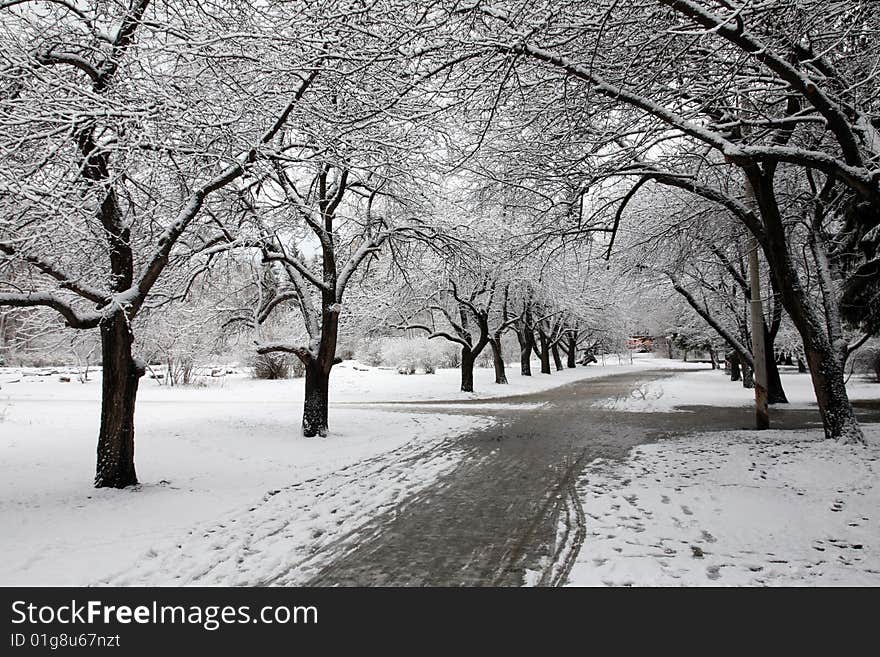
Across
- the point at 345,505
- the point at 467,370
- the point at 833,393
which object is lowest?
the point at 345,505

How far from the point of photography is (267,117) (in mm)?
6910

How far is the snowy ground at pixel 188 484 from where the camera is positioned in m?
4.89

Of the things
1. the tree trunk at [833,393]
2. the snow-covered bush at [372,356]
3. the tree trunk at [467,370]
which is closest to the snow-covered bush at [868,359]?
the tree trunk at [467,370]

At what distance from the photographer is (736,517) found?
19.0 ft

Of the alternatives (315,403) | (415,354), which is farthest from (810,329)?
(415,354)

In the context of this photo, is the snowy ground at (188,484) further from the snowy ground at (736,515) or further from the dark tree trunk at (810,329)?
the dark tree trunk at (810,329)

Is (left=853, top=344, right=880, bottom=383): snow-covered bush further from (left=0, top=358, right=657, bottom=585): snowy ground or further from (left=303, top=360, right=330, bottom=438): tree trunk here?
(left=303, top=360, right=330, bottom=438): tree trunk

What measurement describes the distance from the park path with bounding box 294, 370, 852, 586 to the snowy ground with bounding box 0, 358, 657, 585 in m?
0.51

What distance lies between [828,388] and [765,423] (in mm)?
3190

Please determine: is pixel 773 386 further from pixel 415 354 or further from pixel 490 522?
pixel 415 354

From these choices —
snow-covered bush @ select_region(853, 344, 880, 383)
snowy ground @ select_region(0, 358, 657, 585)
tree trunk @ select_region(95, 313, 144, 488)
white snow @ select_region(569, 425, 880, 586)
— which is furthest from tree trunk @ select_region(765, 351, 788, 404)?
tree trunk @ select_region(95, 313, 144, 488)

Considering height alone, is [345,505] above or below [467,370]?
below

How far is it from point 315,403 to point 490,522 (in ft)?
23.4

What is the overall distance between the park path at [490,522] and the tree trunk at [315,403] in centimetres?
297
